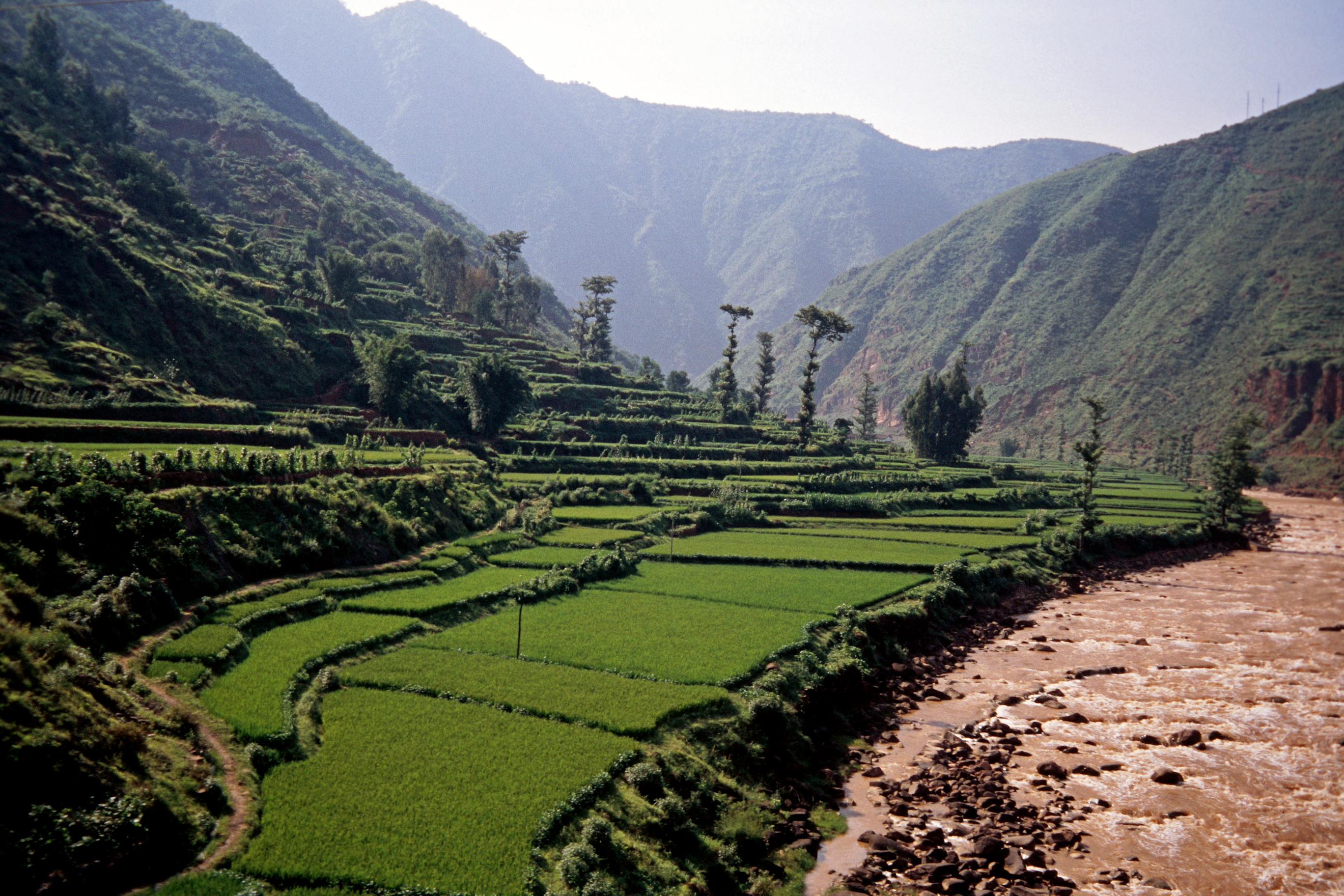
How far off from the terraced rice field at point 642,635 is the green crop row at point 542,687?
3.33ft

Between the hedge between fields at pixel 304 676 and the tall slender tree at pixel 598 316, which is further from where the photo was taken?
the tall slender tree at pixel 598 316

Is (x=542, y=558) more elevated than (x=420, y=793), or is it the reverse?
(x=542, y=558)

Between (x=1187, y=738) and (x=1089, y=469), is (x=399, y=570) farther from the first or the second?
(x=1089, y=469)

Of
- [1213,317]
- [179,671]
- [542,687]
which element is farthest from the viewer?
[1213,317]

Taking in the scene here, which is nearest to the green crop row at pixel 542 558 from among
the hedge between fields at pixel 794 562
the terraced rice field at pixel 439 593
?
the terraced rice field at pixel 439 593

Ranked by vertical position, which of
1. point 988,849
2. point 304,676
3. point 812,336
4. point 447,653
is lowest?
point 988,849

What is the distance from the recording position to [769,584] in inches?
1613

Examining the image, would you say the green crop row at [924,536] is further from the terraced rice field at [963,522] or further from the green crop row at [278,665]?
the green crop row at [278,665]

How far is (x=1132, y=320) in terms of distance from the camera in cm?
16588

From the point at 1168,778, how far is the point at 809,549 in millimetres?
27656

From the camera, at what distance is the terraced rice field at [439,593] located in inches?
1204

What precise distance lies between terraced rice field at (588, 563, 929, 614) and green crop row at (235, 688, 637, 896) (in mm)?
17069

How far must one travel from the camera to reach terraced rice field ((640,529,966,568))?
4766 centimetres

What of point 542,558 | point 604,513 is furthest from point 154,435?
point 604,513
